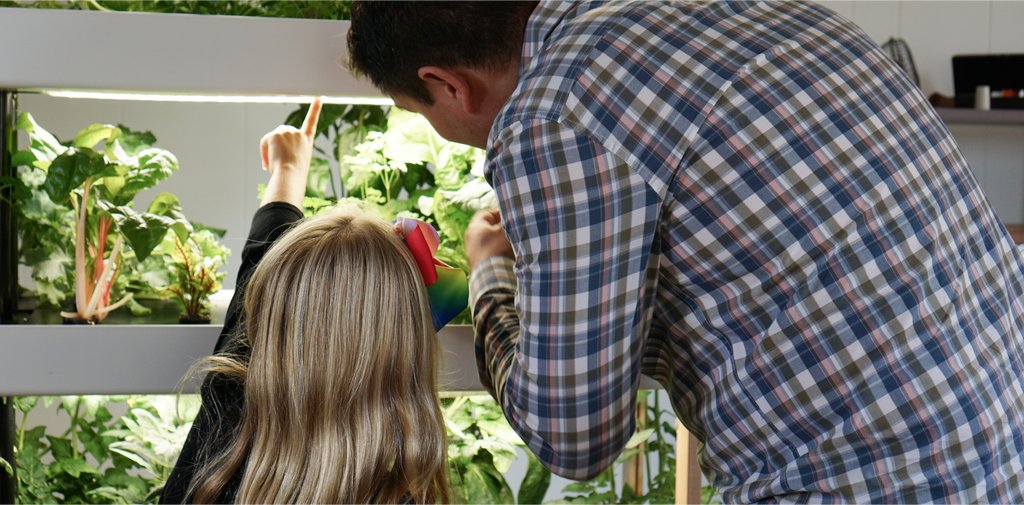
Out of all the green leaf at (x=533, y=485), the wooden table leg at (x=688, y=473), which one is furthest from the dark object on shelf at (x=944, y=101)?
the green leaf at (x=533, y=485)

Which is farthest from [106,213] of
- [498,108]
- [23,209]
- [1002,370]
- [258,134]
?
[1002,370]

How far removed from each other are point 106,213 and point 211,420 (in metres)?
0.36

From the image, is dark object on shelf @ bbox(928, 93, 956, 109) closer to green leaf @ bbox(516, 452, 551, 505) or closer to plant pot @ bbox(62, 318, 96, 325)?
green leaf @ bbox(516, 452, 551, 505)

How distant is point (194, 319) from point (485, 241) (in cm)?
48

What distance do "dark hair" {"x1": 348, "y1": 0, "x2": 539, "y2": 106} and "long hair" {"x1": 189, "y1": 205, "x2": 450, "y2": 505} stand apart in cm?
20

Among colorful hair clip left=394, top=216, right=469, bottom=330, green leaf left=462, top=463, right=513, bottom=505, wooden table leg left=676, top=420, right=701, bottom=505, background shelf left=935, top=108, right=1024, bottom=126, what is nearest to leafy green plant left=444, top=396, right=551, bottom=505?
green leaf left=462, top=463, right=513, bottom=505

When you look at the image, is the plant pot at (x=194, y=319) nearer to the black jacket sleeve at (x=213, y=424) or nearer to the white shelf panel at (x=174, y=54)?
the black jacket sleeve at (x=213, y=424)

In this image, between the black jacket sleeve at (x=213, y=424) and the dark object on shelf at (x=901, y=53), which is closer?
the black jacket sleeve at (x=213, y=424)

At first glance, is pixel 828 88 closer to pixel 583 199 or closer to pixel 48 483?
pixel 583 199

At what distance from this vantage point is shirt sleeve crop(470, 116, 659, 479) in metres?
0.57

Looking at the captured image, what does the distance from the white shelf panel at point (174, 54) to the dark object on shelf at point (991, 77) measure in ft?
→ 6.46

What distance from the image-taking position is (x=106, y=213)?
985 millimetres

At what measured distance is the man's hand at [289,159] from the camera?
1.00 metres

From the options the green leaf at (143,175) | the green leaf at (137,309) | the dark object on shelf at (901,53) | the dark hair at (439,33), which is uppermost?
the dark object on shelf at (901,53)
